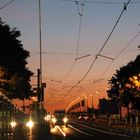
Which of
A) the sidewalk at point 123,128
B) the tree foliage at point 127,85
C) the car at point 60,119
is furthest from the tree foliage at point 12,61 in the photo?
the tree foliage at point 127,85

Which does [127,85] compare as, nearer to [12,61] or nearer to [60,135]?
[12,61]

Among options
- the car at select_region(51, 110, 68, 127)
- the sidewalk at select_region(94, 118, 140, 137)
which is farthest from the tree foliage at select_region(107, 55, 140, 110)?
the sidewalk at select_region(94, 118, 140, 137)

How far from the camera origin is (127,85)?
117 m

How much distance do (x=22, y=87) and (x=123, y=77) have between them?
5319 centimetres

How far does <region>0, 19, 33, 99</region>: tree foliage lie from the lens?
75.3 m

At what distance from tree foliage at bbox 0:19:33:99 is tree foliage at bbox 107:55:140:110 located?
71.0ft

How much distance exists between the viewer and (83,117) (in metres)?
154

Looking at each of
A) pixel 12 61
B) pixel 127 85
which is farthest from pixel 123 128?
pixel 127 85

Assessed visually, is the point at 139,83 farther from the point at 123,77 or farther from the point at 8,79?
the point at 123,77

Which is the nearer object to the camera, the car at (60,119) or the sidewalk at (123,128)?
the sidewalk at (123,128)

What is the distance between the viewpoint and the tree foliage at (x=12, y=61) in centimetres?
7531

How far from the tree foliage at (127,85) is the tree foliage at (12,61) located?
21.7m

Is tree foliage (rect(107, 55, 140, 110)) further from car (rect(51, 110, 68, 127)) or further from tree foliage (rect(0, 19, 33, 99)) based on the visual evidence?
tree foliage (rect(0, 19, 33, 99))

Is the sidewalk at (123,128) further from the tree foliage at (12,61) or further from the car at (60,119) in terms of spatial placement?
the tree foliage at (12,61)
